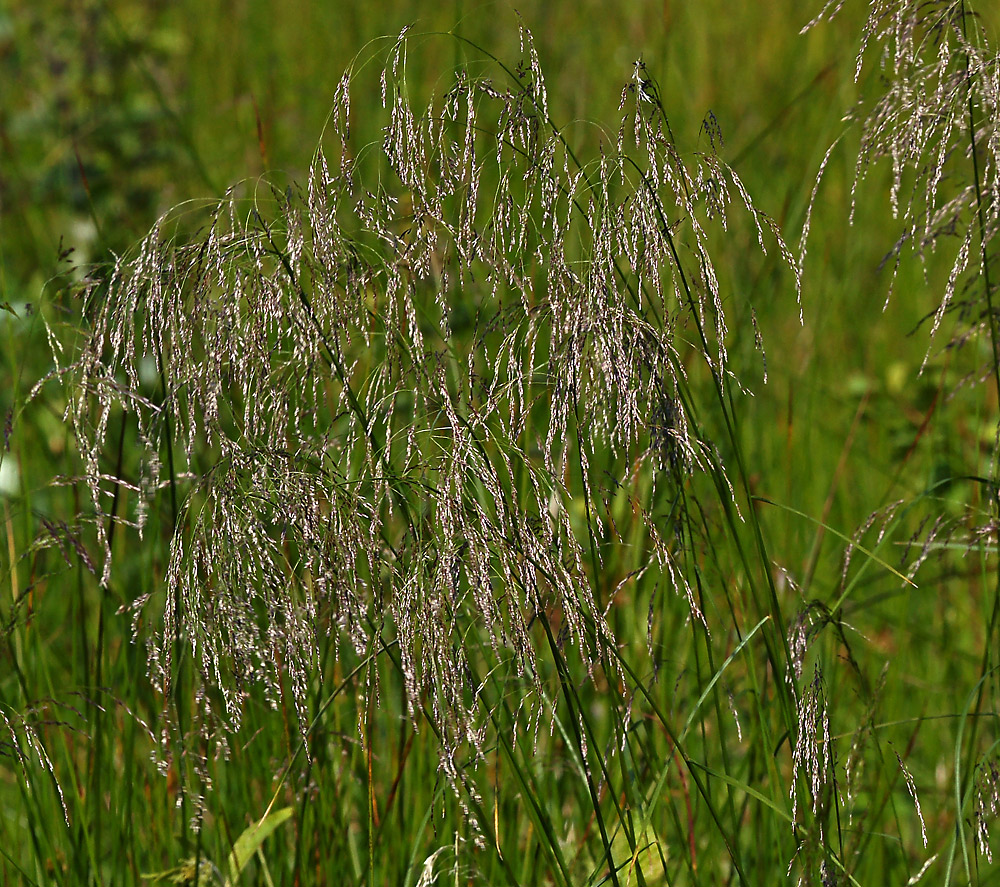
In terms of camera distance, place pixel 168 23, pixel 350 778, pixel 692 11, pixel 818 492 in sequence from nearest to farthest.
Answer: pixel 350 778
pixel 818 492
pixel 692 11
pixel 168 23

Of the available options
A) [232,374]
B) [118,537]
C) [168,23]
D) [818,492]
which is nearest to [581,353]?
[232,374]

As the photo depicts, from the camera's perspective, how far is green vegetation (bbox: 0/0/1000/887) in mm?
1024

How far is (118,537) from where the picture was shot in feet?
6.57

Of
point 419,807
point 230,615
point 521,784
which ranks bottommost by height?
point 419,807

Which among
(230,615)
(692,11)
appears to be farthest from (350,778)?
(692,11)

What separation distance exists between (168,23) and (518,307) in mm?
5218

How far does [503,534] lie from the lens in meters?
0.99

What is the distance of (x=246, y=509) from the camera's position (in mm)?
1073

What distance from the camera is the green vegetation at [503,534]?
3.36ft

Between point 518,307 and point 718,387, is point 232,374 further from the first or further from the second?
point 718,387

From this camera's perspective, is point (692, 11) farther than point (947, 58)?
Yes

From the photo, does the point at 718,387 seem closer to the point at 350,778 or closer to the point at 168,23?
the point at 350,778

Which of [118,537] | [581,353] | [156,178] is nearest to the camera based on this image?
[581,353]

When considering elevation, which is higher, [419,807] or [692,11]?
[692,11]
